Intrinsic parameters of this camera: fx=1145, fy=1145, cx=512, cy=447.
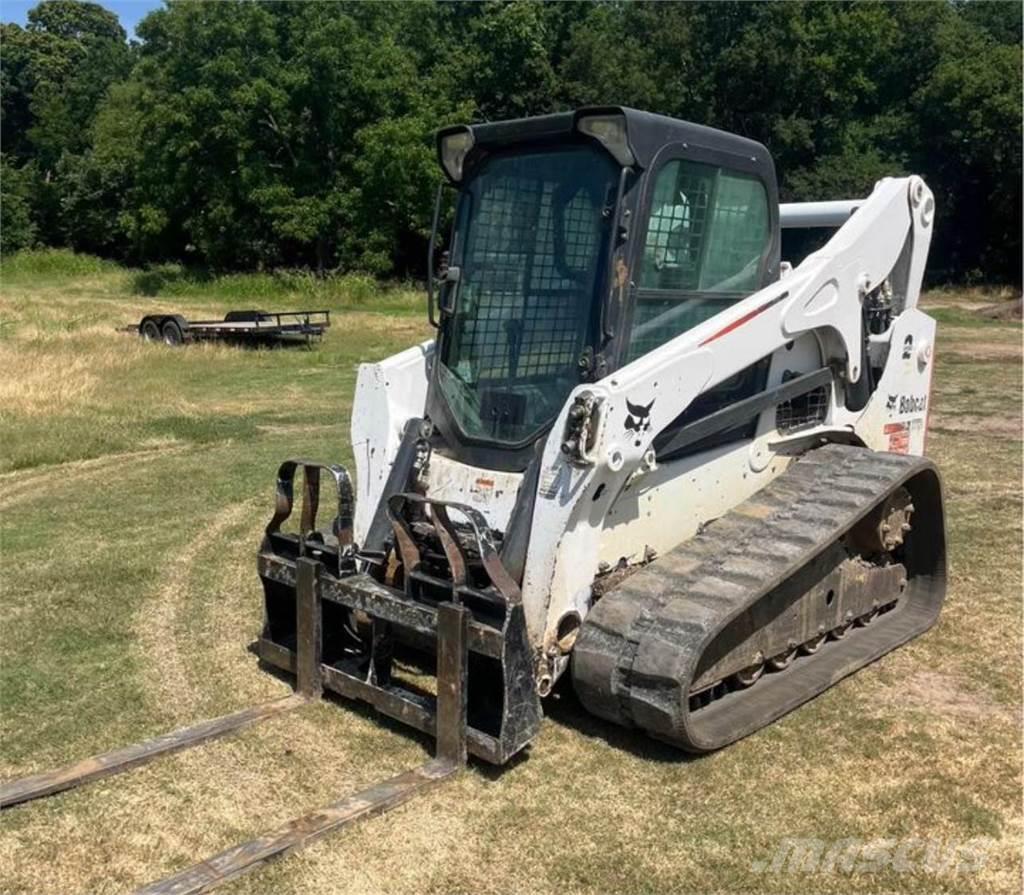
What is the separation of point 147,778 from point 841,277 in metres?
3.83

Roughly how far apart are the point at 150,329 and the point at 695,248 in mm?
17683

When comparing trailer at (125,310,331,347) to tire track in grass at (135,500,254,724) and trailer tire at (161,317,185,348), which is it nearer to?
trailer tire at (161,317,185,348)

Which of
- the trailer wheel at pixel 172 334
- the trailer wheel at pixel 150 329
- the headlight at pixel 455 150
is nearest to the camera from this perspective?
the headlight at pixel 455 150

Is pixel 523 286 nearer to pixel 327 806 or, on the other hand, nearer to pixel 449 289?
pixel 449 289

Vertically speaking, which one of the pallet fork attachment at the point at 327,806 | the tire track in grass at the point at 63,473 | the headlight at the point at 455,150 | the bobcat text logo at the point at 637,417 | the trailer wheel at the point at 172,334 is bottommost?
the tire track in grass at the point at 63,473

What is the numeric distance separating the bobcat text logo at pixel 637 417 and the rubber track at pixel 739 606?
626mm

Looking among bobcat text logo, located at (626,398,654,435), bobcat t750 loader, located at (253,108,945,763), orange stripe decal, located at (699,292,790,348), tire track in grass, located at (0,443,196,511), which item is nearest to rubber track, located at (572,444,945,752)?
bobcat t750 loader, located at (253,108,945,763)

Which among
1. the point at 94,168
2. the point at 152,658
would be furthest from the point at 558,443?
the point at 94,168

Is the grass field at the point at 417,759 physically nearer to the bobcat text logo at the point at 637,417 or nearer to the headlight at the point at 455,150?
the bobcat text logo at the point at 637,417

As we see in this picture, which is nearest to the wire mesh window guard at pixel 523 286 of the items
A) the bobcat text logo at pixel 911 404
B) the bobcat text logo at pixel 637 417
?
the bobcat text logo at pixel 637 417

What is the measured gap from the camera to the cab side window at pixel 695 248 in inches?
188

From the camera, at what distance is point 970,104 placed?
130ft

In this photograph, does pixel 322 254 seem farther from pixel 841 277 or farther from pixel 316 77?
pixel 841 277

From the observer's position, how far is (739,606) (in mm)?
4309
